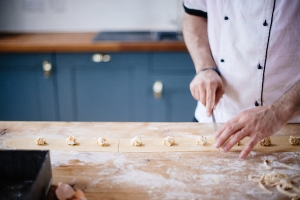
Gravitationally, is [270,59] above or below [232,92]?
above

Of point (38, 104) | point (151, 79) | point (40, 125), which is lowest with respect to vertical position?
point (38, 104)

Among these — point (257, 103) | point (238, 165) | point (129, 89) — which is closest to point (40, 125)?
point (238, 165)

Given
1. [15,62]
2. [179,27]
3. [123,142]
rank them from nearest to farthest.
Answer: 1. [123,142]
2. [15,62]
3. [179,27]

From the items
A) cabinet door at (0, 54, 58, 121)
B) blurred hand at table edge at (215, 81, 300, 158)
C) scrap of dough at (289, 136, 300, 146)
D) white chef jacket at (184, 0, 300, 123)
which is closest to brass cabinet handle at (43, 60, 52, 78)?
A: cabinet door at (0, 54, 58, 121)

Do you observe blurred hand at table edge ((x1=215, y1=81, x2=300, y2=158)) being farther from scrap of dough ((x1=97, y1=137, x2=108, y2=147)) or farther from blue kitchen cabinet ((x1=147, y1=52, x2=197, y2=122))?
blue kitchen cabinet ((x1=147, y1=52, x2=197, y2=122))

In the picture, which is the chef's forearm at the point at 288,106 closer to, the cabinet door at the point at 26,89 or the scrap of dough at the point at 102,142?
the scrap of dough at the point at 102,142

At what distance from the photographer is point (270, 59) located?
1.13 meters

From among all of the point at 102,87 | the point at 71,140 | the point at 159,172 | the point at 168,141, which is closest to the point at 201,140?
the point at 168,141

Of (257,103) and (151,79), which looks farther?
(151,79)

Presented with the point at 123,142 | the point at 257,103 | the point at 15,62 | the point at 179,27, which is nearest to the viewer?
the point at 123,142

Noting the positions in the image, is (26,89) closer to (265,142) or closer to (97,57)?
(97,57)

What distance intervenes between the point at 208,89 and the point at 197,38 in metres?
0.37

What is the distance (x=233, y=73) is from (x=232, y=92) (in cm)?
8

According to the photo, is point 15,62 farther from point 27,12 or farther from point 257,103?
point 257,103
